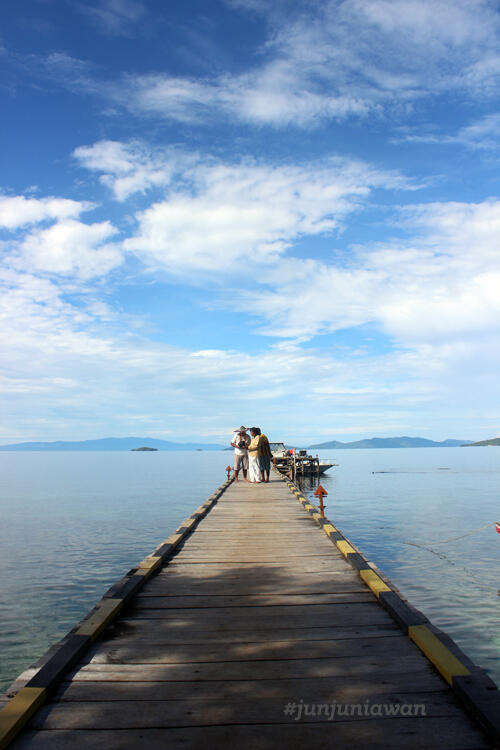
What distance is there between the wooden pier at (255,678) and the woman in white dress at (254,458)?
12.9m

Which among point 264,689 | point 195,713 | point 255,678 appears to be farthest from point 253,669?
point 195,713

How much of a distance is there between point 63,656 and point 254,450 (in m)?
16.4

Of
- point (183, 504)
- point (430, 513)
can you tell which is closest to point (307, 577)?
point (430, 513)

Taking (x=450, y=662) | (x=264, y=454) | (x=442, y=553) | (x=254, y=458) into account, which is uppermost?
(x=264, y=454)

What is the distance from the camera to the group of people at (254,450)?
19.5 metres

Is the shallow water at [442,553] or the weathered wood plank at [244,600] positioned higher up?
the weathered wood plank at [244,600]

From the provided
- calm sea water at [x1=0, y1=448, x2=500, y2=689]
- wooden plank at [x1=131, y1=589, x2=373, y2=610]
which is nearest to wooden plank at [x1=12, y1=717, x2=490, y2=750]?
wooden plank at [x1=131, y1=589, x2=373, y2=610]

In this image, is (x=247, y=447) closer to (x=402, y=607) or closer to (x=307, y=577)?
(x=307, y=577)

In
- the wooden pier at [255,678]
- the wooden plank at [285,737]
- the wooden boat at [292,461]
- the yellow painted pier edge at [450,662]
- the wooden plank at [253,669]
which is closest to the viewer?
the wooden plank at [285,737]

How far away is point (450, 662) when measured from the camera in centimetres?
374

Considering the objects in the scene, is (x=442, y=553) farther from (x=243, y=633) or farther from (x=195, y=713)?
(x=195, y=713)

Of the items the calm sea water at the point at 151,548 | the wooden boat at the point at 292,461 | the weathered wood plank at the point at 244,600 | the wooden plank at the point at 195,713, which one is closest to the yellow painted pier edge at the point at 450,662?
the wooden plank at the point at 195,713

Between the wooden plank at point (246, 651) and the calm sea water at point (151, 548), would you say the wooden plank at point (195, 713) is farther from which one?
the calm sea water at point (151, 548)

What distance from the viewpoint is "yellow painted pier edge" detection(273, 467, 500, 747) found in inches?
121
